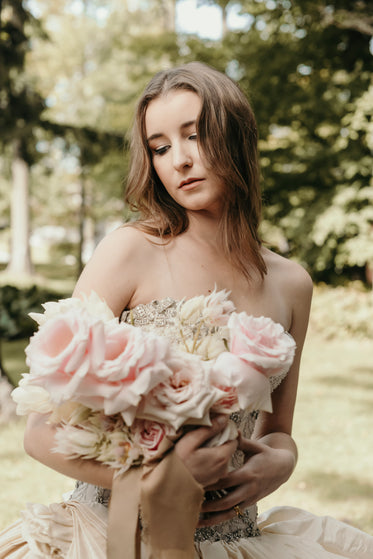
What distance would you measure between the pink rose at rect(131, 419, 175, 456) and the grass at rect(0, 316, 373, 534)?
3.95 meters

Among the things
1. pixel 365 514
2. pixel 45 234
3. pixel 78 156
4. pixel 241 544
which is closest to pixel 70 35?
pixel 78 156

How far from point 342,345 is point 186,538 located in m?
11.8

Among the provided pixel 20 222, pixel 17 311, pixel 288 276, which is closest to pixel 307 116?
pixel 17 311

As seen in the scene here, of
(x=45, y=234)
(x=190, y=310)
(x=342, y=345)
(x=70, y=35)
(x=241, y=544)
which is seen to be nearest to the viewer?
(x=190, y=310)

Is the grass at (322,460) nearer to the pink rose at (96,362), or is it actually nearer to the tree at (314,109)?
the pink rose at (96,362)

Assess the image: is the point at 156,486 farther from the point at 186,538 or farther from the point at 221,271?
the point at 221,271

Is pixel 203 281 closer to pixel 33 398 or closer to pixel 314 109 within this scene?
pixel 33 398

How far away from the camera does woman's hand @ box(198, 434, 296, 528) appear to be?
154 cm

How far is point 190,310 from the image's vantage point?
1553mm

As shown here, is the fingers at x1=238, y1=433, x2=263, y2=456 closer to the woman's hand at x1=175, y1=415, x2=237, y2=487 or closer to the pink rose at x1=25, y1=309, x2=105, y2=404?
the woman's hand at x1=175, y1=415, x2=237, y2=487

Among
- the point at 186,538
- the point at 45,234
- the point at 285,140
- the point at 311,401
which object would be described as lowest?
the point at 45,234

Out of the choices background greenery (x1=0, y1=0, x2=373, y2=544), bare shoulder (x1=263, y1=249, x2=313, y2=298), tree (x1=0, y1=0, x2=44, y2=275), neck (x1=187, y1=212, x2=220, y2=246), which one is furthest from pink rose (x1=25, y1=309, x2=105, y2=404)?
tree (x1=0, y1=0, x2=44, y2=275)

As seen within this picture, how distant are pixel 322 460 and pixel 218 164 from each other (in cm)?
524

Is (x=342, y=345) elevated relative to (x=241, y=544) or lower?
lower
